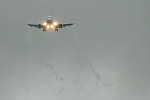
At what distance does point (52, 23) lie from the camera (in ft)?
419
